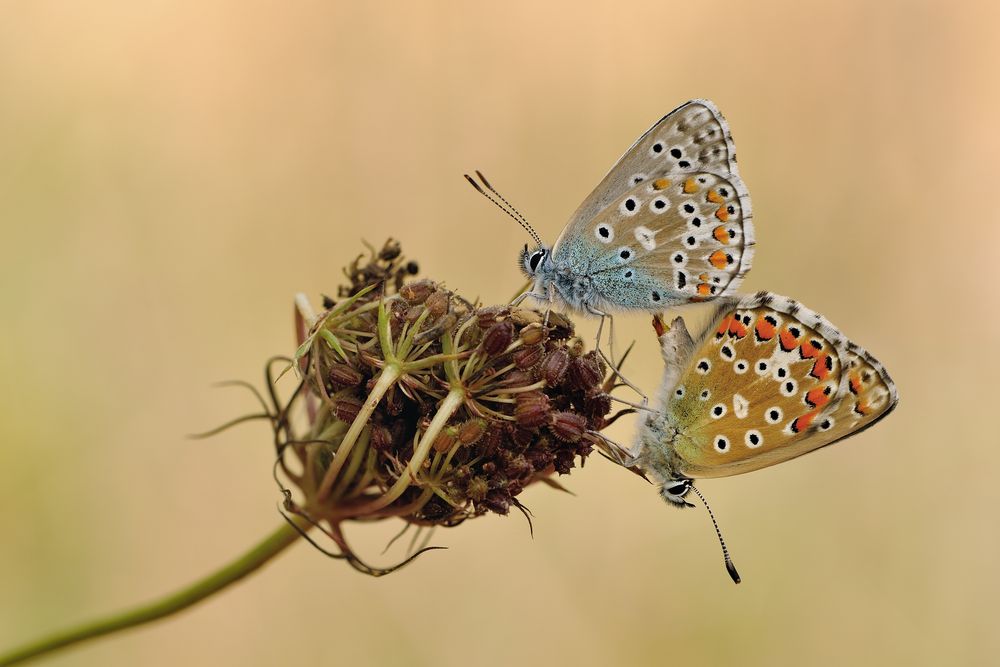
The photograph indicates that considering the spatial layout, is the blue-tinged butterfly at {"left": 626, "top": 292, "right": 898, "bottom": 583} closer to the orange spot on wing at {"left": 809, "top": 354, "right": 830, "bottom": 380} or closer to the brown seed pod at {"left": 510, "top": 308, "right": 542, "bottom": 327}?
the orange spot on wing at {"left": 809, "top": 354, "right": 830, "bottom": 380}

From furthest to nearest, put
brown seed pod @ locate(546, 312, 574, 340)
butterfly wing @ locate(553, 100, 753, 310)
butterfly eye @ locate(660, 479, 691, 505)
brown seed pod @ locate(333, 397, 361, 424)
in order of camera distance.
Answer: butterfly eye @ locate(660, 479, 691, 505) < butterfly wing @ locate(553, 100, 753, 310) < brown seed pod @ locate(546, 312, 574, 340) < brown seed pod @ locate(333, 397, 361, 424)

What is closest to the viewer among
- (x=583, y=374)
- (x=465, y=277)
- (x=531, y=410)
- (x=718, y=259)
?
(x=531, y=410)

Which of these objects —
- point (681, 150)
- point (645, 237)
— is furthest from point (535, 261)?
point (681, 150)

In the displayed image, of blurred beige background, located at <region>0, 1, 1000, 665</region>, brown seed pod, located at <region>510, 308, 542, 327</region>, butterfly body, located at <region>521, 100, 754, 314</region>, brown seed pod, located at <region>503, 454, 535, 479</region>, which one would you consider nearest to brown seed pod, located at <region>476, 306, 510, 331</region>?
brown seed pod, located at <region>510, 308, 542, 327</region>

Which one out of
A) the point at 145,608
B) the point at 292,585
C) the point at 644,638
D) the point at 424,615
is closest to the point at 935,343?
the point at 644,638

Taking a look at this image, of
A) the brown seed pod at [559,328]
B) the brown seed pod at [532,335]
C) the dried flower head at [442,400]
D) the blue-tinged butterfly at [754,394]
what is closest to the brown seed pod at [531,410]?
the dried flower head at [442,400]

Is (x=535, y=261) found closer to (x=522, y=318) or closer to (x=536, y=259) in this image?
(x=536, y=259)

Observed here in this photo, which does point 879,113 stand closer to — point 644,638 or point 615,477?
point 615,477
